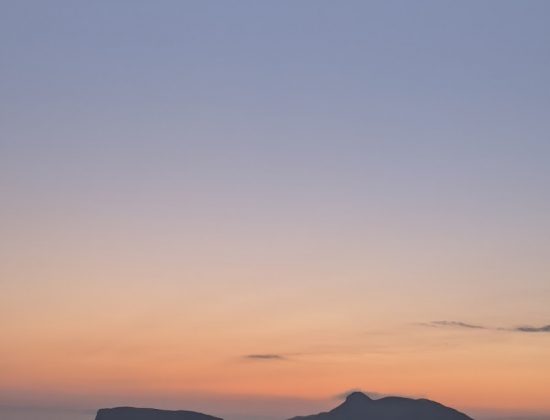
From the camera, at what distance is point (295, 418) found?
189875 mm

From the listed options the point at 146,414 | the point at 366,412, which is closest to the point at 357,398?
the point at 366,412

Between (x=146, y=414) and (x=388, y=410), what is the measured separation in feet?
178

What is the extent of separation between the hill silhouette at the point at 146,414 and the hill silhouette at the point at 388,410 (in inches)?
974

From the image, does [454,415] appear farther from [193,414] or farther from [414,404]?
[193,414]

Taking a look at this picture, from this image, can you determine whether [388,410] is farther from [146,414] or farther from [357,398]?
[146,414]

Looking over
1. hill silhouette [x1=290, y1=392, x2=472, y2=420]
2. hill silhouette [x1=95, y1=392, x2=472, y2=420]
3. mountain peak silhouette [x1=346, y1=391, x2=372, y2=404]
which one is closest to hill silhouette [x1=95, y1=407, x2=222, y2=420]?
hill silhouette [x1=95, y1=392, x2=472, y2=420]

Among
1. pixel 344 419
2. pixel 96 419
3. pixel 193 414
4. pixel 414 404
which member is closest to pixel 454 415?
pixel 414 404

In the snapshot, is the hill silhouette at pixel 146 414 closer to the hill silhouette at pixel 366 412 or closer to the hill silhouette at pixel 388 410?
the hill silhouette at pixel 366 412

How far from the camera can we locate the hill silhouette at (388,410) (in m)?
188

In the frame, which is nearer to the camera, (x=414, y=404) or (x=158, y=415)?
(x=158, y=415)

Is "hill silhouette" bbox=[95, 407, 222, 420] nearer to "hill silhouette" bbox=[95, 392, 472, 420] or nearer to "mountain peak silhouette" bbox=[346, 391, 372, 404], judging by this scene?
"hill silhouette" bbox=[95, 392, 472, 420]

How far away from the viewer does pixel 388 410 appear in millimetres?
191625

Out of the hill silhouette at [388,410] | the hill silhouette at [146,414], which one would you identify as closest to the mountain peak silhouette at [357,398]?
the hill silhouette at [388,410]

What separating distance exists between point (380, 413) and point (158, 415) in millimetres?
49978
